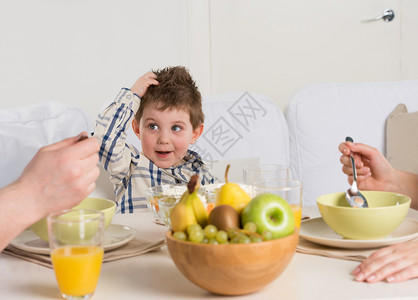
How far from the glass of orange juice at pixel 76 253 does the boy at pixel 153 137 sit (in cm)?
102

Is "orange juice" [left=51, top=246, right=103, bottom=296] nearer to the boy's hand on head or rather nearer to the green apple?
the green apple

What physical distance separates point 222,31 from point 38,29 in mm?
1241

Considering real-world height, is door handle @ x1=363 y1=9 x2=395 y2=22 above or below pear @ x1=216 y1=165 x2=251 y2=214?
above

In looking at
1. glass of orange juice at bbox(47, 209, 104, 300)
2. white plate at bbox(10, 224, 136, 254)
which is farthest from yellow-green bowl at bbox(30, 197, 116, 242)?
glass of orange juice at bbox(47, 209, 104, 300)

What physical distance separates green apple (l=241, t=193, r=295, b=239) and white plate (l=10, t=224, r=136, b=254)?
1.13ft

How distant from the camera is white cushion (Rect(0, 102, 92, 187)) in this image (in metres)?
1.72

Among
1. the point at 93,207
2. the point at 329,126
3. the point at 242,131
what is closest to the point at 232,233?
the point at 93,207

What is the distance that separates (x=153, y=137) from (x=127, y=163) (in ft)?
0.47

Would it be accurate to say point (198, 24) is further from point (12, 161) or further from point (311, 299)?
point (311, 299)

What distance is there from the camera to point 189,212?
738 millimetres

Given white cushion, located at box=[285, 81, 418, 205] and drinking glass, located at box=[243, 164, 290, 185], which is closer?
drinking glass, located at box=[243, 164, 290, 185]

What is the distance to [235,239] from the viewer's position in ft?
2.23

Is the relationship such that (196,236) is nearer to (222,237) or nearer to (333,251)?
(222,237)

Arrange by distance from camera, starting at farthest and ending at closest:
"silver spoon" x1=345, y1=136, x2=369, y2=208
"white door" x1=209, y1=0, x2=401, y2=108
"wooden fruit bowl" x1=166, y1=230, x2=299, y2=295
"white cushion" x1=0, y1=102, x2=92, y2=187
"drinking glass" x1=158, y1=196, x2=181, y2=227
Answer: "white door" x1=209, y1=0, x2=401, y2=108, "white cushion" x1=0, y1=102, x2=92, y2=187, "silver spoon" x1=345, y1=136, x2=369, y2=208, "drinking glass" x1=158, y1=196, x2=181, y2=227, "wooden fruit bowl" x1=166, y1=230, x2=299, y2=295
